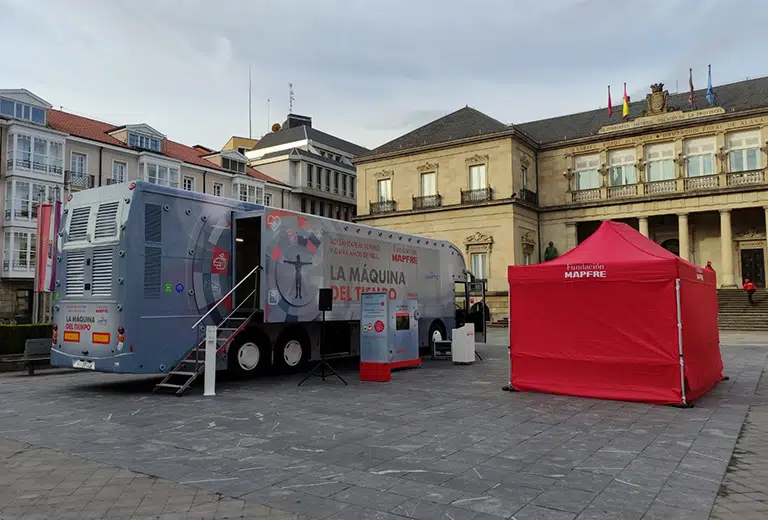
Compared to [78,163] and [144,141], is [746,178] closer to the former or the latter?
[144,141]

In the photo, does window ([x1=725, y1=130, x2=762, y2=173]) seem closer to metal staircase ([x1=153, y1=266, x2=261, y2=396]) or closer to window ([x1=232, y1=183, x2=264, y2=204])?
metal staircase ([x1=153, y1=266, x2=261, y2=396])

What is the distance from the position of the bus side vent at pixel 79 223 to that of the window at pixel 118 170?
117 ft

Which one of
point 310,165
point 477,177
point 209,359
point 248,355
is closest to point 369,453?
point 209,359

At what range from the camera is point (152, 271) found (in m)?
11.1

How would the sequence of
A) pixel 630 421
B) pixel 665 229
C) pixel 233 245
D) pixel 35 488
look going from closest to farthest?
pixel 35 488
pixel 630 421
pixel 233 245
pixel 665 229

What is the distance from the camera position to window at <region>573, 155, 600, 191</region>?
41750 millimetres

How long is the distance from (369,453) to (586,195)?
39.0 m

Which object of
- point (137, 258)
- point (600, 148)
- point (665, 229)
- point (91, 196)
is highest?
point (600, 148)

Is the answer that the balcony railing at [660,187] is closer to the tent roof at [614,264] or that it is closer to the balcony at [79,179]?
the tent roof at [614,264]

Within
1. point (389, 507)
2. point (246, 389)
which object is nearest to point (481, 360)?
point (246, 389)

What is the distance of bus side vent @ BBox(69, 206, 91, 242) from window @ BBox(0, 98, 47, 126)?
33.5m

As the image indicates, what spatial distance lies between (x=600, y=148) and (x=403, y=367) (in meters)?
31.5

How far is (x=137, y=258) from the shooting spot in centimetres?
1091

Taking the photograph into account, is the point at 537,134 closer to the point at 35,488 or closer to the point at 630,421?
the point at 630,421
